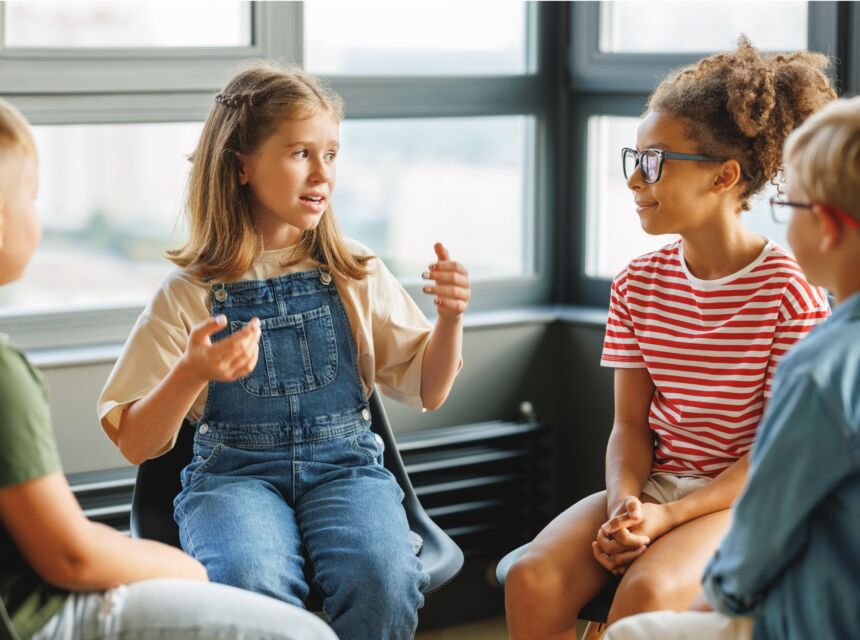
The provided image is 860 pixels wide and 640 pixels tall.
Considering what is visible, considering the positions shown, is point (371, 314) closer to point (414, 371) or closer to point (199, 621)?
point (414, 371)

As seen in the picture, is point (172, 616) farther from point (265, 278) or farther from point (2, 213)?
point (265, 278)

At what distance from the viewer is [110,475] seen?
8.21ft

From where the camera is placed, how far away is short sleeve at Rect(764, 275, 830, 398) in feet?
6.37

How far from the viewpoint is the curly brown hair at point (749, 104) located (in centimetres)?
199

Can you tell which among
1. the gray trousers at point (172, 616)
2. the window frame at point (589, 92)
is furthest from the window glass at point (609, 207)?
the gray trousers at point (172, 616)

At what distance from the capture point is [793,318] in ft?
6.38

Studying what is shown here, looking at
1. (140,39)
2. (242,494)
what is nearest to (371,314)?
(242,494)

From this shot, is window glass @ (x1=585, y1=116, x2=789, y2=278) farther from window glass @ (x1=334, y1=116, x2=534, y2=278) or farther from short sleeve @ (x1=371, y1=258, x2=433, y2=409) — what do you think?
short sleeve @ (x1=371, y1=258, x2=433, y2=409)

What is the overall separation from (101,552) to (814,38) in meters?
1.84

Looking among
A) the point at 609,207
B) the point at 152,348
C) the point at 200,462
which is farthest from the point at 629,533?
the point at 609,207

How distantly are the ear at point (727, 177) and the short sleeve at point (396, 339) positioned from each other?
1.80 feet

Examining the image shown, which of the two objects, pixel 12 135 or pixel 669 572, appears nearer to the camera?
pixel 12 135

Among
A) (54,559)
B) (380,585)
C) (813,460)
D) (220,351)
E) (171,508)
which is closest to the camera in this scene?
(813,460)

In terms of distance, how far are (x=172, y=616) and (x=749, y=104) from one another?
1201 mm
